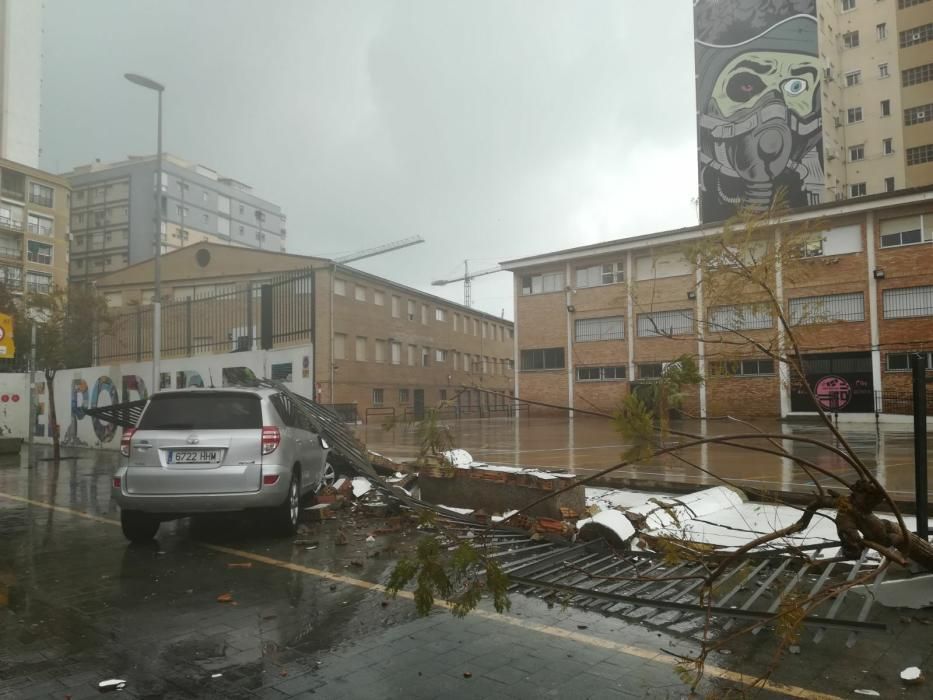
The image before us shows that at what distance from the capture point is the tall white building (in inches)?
2160

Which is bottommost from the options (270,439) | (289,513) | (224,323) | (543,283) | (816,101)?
(289,513)

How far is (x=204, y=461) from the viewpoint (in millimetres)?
6469

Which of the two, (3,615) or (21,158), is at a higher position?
(21,158)

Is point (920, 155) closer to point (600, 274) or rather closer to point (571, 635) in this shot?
point (600, 274)

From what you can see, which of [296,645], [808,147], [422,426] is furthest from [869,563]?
[808,147]

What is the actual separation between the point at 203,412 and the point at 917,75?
5276cm

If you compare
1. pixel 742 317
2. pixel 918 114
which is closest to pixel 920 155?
pixel 918 114

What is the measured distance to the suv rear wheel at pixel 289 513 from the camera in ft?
22.7

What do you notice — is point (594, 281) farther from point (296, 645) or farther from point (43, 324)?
point (296, 645)

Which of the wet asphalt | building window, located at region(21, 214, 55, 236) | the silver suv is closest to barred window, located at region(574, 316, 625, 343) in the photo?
the silver suv

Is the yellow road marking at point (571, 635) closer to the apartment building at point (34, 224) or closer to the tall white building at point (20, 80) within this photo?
the apartment building at point (34, 224)

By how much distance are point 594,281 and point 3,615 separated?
35.1 metres

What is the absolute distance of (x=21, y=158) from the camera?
63312 mm

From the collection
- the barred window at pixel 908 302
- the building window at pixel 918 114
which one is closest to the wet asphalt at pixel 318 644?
the barred window at pixel 908 302
